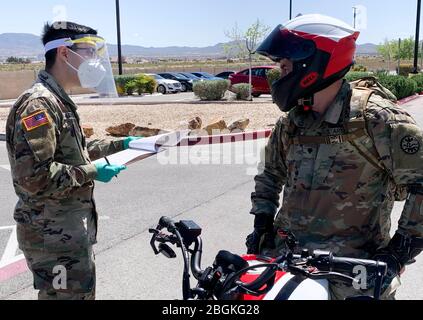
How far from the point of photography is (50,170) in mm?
2381

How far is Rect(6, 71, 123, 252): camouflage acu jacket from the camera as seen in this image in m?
2.37

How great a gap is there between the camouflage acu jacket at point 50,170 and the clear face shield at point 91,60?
0.20 meters

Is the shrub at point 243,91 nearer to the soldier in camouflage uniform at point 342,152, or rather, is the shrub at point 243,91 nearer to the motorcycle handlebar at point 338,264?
the soldier in camouflage uniform at point 342,152

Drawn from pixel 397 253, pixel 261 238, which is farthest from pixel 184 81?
pixel 397 253

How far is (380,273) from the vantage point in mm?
1535

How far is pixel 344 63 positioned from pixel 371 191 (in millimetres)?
542

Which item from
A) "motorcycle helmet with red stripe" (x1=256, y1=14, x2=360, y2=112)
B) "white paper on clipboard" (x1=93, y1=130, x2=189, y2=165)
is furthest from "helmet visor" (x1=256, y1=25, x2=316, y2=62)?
"white paper on clipboard" (x1=93, y1=130, x2=189, y2=165)

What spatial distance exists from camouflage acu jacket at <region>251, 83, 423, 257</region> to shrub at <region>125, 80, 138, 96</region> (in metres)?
26.8

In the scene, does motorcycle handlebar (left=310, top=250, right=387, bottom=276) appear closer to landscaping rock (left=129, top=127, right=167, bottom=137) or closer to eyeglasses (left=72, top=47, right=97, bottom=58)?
eyeglasses (left=72, top=47, right=97, bottom=58)

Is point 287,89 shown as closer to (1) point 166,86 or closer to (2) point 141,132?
(2) point 141,132

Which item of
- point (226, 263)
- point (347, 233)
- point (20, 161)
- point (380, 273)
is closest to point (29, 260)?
point (20, 161)

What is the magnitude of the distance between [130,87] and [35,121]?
26400 millimetres

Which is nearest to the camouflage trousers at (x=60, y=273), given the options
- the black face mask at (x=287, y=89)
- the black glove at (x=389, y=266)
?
the black face mask at (x=287, y=89)
